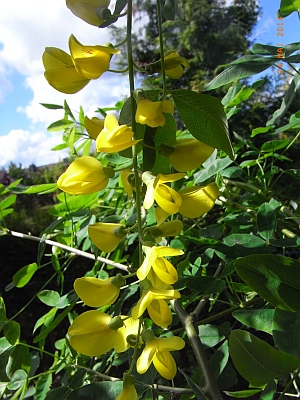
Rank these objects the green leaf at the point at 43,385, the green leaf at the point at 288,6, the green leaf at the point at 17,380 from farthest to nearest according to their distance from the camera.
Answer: the green leaf at the point at 43,385, the green leaf at the point at 17,380, the green leaf at the point at 288,6

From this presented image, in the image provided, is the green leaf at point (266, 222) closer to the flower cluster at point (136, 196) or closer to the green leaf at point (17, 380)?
the flower cluster at point (136, 196)

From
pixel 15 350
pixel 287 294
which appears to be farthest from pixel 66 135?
pixel 287 294

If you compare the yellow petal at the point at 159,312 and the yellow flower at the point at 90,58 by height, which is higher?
the yellow flower at the point at 90,58

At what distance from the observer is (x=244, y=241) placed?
0.59 metres

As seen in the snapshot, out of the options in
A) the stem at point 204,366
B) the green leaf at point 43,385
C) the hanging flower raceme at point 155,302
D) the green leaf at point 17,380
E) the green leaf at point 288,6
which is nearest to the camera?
the hanging flower raceme at point 155,302

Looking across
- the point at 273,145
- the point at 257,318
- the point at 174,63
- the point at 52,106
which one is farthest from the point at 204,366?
the point at 52,106

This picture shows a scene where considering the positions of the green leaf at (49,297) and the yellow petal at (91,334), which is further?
the green leaf at (49,297)

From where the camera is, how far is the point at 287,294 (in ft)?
1.07

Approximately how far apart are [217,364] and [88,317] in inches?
10.2

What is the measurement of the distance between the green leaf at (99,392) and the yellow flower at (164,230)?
143 millimetres

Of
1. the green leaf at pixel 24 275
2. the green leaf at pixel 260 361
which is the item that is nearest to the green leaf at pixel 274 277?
the green leaf at pixel 260 361

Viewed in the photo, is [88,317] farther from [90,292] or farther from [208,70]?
[208,70]

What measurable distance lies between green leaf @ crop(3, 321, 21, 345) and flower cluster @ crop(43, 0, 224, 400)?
12.6 inches

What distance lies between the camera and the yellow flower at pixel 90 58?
0.32 m
